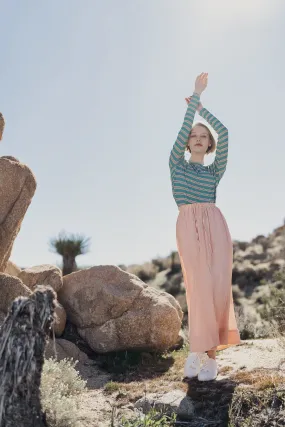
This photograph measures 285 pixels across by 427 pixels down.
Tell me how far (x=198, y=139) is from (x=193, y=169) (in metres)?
0.34

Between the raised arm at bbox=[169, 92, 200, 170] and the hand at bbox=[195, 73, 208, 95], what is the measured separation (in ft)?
0.54

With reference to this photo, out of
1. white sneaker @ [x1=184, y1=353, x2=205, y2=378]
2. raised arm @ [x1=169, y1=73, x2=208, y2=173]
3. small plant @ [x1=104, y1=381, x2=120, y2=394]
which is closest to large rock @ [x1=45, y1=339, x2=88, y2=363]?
small plant @ [x1=104, y1=381, x2=120, y2=394]

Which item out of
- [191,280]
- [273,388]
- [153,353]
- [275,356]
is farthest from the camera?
[153,353]

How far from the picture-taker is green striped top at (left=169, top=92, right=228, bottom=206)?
18.4ft

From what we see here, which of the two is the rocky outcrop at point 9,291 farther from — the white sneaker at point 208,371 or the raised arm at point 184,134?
the raised arm at point 184,134

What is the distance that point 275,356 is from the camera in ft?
19.9

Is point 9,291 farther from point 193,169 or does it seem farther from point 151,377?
point 193,169

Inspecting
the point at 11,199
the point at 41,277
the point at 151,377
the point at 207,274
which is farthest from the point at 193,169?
the point at 41,277

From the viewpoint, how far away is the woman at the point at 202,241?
5340mm

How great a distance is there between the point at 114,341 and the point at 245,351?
→ 6.00 feet

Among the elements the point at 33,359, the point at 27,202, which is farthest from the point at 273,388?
the point at 27,202

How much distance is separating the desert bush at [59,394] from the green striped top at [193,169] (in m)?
2.16

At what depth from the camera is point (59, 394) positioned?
167 inches

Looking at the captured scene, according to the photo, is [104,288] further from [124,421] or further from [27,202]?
[124,421]
